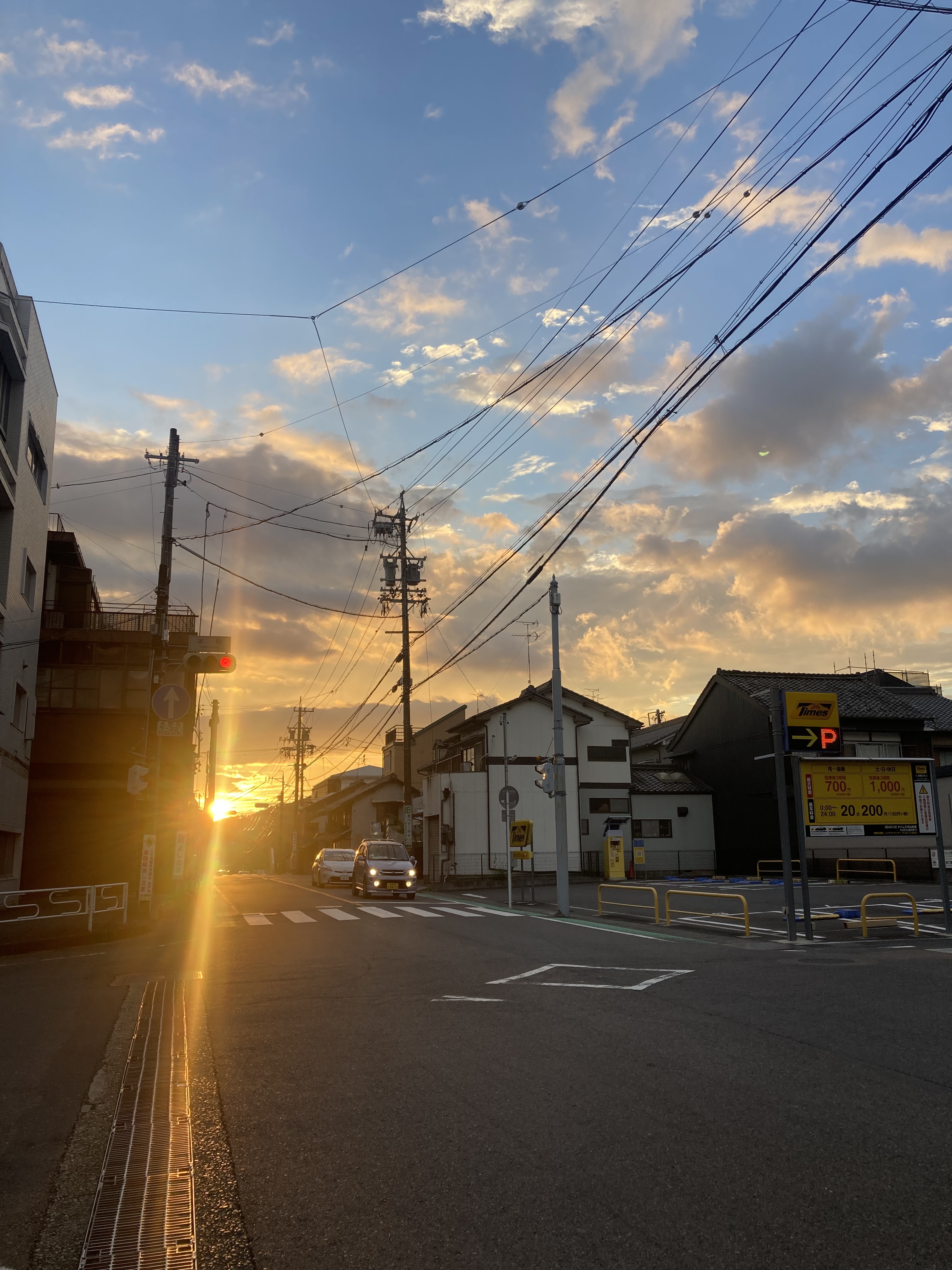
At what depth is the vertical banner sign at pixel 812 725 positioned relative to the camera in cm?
1592

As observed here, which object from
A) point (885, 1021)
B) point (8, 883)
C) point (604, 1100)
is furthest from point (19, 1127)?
point (8, 883)

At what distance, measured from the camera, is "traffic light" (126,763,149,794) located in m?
22.4

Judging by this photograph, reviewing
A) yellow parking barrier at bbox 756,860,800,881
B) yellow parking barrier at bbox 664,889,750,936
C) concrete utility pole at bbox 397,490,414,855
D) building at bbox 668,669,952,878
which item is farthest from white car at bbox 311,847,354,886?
yellow parking barrier at bbox 664,889,750,936

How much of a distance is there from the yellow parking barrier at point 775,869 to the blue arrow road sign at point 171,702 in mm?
23475

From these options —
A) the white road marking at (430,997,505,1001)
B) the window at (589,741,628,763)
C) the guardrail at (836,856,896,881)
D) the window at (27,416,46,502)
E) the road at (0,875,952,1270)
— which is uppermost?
the window at (27,416,46,502)

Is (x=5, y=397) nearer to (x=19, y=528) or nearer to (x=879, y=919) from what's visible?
(x=19, y=528)

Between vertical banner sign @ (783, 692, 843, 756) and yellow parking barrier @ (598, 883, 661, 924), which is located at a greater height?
vertical banner sign @ (783, 692, 843, 756)

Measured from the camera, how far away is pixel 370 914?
21.3 metres

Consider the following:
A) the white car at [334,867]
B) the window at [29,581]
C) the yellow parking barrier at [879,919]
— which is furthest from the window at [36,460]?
the yellow parking barrier at [879,919]

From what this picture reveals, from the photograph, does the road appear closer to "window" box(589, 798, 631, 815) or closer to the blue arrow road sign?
the blue arrow road sign

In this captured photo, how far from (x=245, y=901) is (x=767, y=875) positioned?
2233 centimetres

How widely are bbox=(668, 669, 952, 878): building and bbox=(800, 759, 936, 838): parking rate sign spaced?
19497 mm

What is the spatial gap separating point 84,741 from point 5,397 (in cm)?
1649

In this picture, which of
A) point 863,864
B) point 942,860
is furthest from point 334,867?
point 942,860
